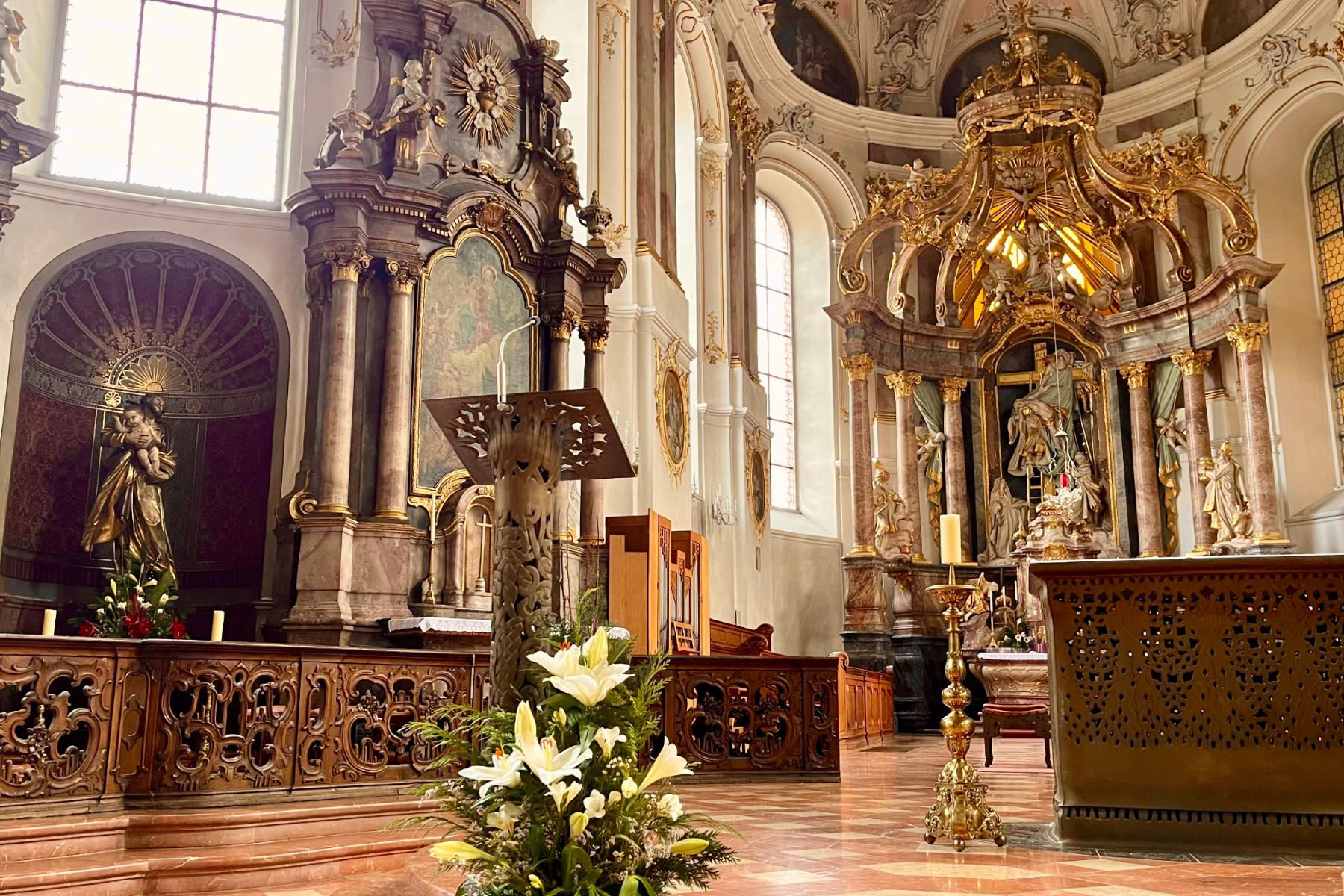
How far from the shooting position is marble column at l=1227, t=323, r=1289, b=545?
55.2ft

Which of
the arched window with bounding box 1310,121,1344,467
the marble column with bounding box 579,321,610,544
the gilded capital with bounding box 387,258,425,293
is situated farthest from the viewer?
the arched window with bounding box 1310,121,1344,467

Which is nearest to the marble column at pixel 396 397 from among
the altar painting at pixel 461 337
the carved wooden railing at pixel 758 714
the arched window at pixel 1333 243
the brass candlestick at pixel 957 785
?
the altar painting at pixel 461 337

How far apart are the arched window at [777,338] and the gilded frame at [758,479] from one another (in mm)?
1665

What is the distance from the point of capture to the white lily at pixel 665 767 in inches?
105

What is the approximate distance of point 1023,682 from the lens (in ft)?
49.9

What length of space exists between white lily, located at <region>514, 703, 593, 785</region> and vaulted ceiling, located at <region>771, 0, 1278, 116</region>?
19646 mm

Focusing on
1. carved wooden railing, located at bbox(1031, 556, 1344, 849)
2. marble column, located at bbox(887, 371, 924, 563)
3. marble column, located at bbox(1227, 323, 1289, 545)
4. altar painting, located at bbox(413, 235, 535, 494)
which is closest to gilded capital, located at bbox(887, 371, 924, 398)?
marble column, located at bbox(887, 371, 924, 563)

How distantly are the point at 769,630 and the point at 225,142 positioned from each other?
891cm

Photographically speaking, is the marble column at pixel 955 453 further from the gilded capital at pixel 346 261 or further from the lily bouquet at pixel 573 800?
the lily bouquet at pixel 573 800

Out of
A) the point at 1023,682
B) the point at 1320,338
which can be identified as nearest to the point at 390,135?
the point at 1023,682

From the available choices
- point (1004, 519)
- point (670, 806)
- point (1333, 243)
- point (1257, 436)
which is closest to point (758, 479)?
point (1004, 519)

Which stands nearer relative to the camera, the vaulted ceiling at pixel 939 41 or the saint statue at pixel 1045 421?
the saint statue at pixel 1045 421

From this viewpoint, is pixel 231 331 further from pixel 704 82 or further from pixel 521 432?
pixel 704 82

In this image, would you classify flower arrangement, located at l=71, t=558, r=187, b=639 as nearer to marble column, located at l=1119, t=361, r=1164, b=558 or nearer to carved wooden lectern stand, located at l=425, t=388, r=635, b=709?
carved wooden lectern stand, located at l=425, t=388, r=635, b=709
